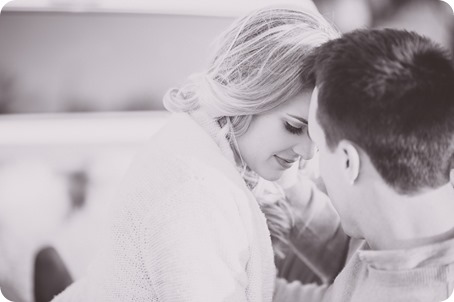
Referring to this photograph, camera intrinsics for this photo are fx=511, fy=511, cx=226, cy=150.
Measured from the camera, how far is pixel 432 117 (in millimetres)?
837

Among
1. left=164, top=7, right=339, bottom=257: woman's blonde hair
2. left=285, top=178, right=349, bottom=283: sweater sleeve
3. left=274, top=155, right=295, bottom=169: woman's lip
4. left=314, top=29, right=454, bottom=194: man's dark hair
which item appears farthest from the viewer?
left=285, top=178, right=349, bottom=283: sweater sleeve

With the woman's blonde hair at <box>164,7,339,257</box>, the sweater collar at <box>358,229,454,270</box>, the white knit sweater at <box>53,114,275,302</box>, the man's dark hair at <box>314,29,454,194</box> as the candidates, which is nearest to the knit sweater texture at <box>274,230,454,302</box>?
the sweater collar at <box>358,229,454,270</box>

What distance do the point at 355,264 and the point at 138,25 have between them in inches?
25.6

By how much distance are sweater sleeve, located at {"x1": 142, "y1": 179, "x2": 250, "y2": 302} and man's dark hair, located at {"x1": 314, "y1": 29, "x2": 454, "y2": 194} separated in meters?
0.26

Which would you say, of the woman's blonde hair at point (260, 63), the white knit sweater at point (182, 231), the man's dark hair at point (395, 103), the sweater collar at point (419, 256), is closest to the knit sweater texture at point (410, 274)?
the sweater collar at point (419, 256)

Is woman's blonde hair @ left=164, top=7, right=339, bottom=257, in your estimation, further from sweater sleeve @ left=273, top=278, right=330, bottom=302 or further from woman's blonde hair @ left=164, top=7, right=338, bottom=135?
sweater sleeve @ left=273, top=278, right=330, bottom=302

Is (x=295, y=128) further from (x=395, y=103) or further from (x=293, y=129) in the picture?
(x=395, y=103)

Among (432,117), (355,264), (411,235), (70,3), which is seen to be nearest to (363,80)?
(432,117)

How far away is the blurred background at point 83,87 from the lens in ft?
3.37

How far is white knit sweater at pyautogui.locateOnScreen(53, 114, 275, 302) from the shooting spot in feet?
2.85

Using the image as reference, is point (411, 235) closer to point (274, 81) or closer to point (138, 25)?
point (274, 81)

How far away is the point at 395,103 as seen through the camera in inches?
32.6

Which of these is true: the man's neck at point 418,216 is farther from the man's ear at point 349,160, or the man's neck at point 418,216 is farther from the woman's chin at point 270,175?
the woman's chin at point 270,175

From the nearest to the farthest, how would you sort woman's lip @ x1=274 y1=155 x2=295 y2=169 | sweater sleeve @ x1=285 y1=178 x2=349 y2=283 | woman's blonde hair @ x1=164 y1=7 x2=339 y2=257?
woman's blonde hair @ x1=164 y1=7 x2=339 y2=257 → woman's lip @ x1=274 y1=155 x2=295 y2=169 → sweater sleeve @ x1=285 y1=178 x2=349 y2=283
